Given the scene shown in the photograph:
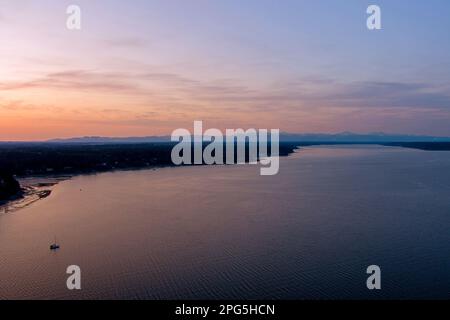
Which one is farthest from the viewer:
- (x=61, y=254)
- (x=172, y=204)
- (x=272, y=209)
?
(x=172, y=204)

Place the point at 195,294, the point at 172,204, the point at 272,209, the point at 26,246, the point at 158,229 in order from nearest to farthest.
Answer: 1. the point at 195,294
2. the point at 26,246
3. the point at 158,229
4. the point at 272,209
5. the point at 172,204

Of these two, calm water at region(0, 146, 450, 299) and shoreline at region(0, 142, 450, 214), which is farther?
shoreline at region(0, 142, 450, 214)

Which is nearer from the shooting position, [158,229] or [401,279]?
[401,279]

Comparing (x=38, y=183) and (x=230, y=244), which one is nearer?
(x=230, y=244)

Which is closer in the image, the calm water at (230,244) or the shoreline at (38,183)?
the calm water at (230,244)
